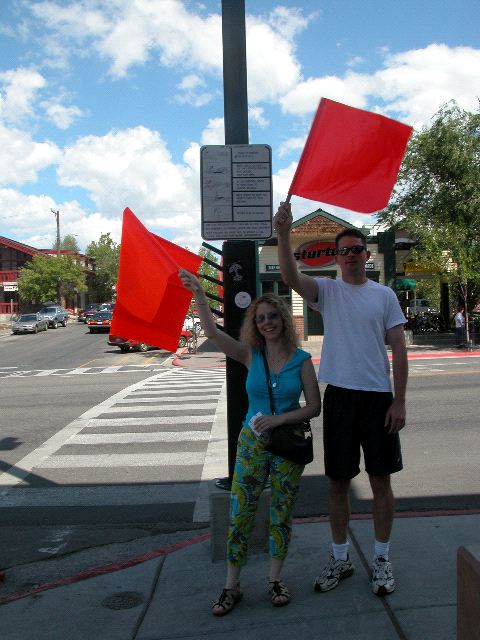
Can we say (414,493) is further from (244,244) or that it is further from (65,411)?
(65,411)

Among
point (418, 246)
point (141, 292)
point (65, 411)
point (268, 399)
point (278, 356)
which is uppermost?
point (418, 246)

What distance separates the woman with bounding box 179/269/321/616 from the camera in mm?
3262

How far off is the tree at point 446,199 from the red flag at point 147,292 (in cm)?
2050

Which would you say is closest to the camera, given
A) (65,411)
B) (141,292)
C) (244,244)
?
(141,292)

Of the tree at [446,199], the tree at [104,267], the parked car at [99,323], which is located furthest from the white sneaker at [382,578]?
the tree at [104,267]

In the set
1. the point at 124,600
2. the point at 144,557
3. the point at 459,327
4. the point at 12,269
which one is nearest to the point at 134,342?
the point at 459,327

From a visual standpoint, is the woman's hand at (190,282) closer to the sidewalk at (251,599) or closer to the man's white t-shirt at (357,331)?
the man's white t-shirt at (357,331)

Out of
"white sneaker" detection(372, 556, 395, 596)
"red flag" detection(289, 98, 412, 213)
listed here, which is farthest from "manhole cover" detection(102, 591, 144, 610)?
"red flag" detection(289, 98, 412, 213)

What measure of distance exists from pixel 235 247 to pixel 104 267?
71.2 metres

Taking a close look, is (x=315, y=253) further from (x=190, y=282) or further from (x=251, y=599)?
(x=251, y=599)

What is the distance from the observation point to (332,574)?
350 centimetres

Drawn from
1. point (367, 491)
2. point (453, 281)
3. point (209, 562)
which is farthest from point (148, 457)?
point (453, 281)

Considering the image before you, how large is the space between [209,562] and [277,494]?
1.05 meters

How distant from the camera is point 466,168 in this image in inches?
975
